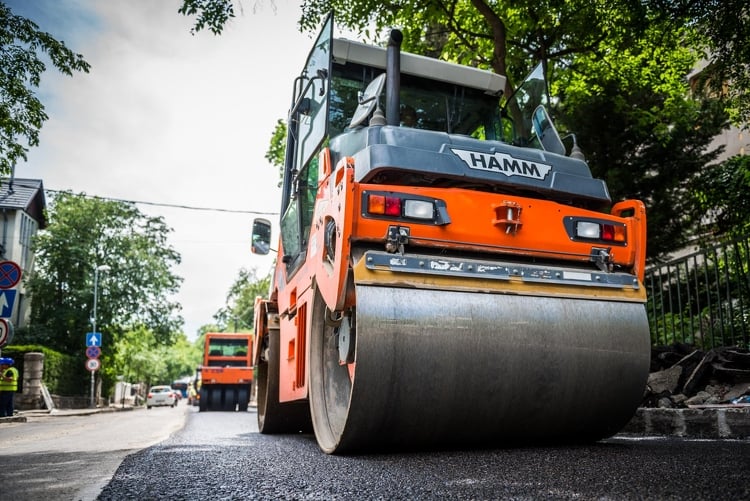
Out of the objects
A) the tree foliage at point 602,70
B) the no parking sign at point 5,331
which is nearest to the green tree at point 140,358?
the no parking sign at point 5,331

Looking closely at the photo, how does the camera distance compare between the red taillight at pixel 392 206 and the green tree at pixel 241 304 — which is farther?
the green tree at pixel 241 304

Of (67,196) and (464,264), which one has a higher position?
(67,196)

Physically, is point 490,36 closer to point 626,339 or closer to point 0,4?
point 0,4

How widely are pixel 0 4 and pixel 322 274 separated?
947 centimetres

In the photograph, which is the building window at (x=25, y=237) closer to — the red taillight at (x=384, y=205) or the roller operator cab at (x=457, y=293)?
the roller operator cab at (x=457, y=293)

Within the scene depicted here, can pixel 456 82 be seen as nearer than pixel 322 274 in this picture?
No

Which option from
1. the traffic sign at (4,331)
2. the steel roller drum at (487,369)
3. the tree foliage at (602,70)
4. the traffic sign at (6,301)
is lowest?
the steel roller drum at (487,369)

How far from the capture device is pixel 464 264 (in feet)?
12.5

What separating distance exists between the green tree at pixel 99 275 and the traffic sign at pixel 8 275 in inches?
1037

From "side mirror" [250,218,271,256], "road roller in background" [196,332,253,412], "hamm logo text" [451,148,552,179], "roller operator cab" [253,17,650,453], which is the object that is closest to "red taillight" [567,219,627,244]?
"roller operator cab" [253,17,650,453]

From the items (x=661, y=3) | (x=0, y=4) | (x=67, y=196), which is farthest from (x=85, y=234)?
(x=661, y=3)

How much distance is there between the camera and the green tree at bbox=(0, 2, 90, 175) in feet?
35.9

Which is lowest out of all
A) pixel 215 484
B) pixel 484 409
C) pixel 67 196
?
pixel 215 484

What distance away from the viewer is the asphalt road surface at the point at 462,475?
2.61m
